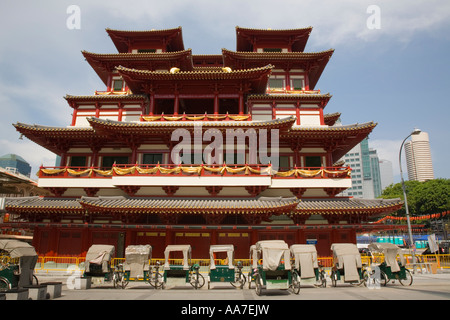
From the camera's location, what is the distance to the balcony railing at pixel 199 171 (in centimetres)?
2088

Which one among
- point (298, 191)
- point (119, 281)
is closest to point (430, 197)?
point (298, 191)

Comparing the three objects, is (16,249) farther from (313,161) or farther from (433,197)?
(433,197)

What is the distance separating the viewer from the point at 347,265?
13992mm

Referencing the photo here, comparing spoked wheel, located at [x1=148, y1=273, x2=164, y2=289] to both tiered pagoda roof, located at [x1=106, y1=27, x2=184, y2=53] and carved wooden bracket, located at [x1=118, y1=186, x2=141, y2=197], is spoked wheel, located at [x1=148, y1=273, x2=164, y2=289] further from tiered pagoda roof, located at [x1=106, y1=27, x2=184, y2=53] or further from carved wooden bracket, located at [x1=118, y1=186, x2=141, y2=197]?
tiered pagoda roof, located at [x1=106, y1=27, x2=184, y2=53]

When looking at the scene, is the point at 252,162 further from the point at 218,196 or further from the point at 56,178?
the point at 56,178

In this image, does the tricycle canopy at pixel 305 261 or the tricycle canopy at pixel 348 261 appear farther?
the tricycle canopy at pixel 348 261

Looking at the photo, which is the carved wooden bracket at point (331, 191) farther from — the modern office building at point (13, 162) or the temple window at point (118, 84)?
the modern office building at point (13, 162)

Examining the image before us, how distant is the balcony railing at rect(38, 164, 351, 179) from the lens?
20.9 meters

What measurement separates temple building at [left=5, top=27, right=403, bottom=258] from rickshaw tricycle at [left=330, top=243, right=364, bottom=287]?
173 inches

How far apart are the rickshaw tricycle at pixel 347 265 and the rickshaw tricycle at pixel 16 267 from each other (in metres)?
14.5

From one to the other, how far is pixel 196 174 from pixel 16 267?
11568 mm

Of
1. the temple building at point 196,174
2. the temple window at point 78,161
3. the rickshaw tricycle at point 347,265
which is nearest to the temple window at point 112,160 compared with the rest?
the temple building at point 196,174

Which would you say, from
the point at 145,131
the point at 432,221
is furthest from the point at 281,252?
the point at 432,221
